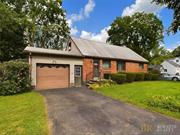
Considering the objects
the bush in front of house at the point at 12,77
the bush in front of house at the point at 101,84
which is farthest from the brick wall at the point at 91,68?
the bush in front of house at the point at 12,77

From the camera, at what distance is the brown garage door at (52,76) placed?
17.9 m

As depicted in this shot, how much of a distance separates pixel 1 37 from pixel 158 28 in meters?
40.4

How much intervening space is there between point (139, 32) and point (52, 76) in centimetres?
4000

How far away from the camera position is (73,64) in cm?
2061

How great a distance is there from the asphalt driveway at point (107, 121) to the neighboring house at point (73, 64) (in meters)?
7.79

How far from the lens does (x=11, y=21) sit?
1064 inches

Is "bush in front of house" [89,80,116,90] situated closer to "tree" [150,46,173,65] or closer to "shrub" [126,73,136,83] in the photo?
"shrub" [126,73,136,83]

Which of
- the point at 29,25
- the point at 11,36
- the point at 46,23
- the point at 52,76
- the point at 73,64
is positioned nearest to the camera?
the point at 52,76

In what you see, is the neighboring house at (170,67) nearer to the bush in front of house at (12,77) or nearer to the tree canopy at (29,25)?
the tree canopy at (29,25)

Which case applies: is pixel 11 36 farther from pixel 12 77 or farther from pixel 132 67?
pixel 132 67

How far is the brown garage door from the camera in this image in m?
17.9

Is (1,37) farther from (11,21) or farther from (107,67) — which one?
(107,67)

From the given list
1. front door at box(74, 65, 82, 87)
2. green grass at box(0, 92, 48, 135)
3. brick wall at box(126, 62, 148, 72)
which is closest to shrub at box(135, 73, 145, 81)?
brick wall at box(126, 62, 148, 72)

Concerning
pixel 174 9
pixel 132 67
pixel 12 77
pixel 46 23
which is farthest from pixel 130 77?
pixel 46 23
